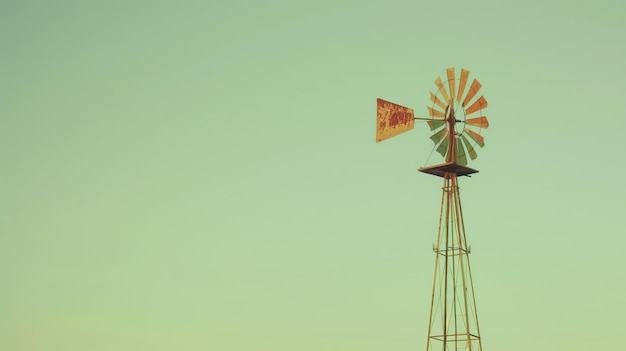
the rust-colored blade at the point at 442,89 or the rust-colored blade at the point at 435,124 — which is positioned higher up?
the rust-colored blade at the point at 442,89

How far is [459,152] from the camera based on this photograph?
5606 cm

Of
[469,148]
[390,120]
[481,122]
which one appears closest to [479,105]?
[481,122]

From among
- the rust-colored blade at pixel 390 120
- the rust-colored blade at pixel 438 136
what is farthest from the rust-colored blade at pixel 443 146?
the rust-colored blade at pixel 390 120

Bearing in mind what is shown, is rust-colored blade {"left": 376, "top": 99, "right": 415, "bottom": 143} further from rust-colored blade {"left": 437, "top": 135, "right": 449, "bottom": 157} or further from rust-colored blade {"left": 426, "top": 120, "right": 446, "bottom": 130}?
rust-colored blade {"left": 437, "top": 135, "right": 449, "bottom": 157}

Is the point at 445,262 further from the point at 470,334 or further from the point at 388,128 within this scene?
the point at 388,128

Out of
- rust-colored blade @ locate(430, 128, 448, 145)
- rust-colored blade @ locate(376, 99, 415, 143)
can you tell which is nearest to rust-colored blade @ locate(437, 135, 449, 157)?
rust-colored blade @ locate(430, 128, 448, 145)

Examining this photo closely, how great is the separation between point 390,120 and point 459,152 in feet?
Answer: 12.6

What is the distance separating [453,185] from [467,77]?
18.5 feet

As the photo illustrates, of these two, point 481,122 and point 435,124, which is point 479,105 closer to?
point 481,122

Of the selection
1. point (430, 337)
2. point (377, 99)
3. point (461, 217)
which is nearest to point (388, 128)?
point (377, 99)

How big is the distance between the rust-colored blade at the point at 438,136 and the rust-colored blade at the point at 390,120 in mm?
1432

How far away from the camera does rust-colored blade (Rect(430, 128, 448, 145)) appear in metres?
56.7

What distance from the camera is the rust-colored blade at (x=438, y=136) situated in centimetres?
5669

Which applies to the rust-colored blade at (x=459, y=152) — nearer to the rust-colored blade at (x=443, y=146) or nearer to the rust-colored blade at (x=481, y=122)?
the rust-colored blade at (x=443, y=146)
